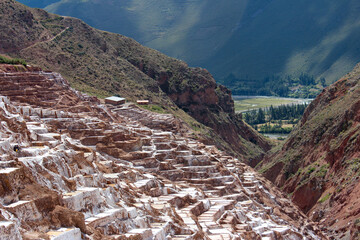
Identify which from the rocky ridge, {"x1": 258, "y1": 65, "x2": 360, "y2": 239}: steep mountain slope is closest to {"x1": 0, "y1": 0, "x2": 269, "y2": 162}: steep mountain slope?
{"x1": 258, "y1": 65, "x2": 360, "y2": 239}: steep mountain slope

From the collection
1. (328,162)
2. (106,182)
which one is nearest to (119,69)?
(328,162)

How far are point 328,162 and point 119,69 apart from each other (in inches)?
2145

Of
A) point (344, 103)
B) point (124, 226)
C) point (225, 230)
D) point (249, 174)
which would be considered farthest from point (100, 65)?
point (124, 226)

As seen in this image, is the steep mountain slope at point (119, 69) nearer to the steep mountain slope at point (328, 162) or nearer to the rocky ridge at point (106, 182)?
the steep mountain slope at point (328, 162)

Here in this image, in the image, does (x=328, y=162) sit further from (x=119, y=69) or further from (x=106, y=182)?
(x=119, y=69)

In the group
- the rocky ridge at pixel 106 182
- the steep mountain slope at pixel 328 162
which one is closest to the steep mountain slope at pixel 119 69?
the steep mountain slope at pixel 328 162

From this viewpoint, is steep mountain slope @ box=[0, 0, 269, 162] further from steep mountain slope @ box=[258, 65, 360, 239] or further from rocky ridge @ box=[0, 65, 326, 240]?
rocky ridge @ box=[0, 65, 326, 240]

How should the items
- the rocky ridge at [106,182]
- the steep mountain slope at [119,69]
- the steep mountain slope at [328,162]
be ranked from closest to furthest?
the rocky ridge at [106,182]
the steep mountain slope at [328,162]
the steep mountain slope at [119,69]

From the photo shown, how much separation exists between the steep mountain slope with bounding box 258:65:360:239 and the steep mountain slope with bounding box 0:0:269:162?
17.9 metres

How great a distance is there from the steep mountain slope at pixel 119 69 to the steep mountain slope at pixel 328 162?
1789 cm

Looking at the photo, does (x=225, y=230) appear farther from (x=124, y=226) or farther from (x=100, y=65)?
(x=100, y=65)

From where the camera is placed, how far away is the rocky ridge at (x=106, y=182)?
24.1 metres

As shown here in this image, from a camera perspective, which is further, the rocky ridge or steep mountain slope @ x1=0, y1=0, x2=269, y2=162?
steep mountain slope @ x1=0, y1=0, x2=269, y2=162

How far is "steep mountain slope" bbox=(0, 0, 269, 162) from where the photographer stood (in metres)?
106
